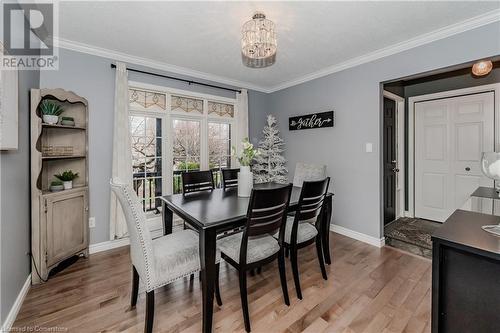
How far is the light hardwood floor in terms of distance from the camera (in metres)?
1.66

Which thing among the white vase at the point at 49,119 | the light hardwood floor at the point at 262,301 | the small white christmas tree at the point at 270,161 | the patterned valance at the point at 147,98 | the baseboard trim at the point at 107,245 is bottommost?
the light hardwood floor at the point at 262,301

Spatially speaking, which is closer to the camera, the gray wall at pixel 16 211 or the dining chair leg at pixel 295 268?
the gray wall at pixel 16 211

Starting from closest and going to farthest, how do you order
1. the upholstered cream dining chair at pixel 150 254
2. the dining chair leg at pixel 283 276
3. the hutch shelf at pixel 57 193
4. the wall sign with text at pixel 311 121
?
1. the upholstered cream dining chair at pixel 150 254
2. the dining chair leg at pixel 283 276
3. the hutch shelf at pixel 57 193
4. the wall sign with text at pixel 311 121

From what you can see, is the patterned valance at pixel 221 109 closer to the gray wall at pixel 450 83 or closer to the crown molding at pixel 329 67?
the crown molding at pixel 329 67

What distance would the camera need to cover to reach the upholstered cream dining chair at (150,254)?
148 cm

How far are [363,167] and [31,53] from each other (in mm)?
4159

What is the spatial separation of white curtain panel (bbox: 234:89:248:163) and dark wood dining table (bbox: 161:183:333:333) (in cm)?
173

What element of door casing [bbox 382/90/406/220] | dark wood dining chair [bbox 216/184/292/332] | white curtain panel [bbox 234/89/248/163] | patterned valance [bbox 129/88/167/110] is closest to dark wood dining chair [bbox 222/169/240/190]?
white curtain panel [bbox 234/89/248/163]

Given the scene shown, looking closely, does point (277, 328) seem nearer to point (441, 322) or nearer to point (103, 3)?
point (441, 322)

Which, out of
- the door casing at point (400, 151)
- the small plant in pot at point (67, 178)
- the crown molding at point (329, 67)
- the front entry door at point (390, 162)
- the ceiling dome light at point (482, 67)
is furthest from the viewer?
the door casing at point (400, 151)

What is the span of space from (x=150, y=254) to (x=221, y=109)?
2.98m

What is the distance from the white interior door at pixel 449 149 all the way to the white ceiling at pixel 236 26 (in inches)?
70.0

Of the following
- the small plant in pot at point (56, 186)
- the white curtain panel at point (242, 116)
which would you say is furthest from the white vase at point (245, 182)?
the small plant in pot at point (56, 186)

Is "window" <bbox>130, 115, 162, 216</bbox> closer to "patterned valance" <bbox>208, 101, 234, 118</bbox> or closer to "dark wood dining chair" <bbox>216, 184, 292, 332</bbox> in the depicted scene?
"patterned valance" <bbox>208, 101, 234, 118</bbox>
